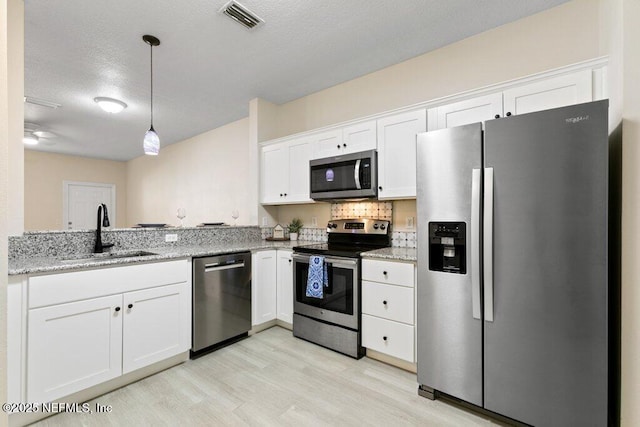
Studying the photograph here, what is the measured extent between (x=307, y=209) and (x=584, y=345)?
2766mm

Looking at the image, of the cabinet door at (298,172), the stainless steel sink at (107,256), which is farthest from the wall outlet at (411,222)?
the stainless steel sink at (107,256)

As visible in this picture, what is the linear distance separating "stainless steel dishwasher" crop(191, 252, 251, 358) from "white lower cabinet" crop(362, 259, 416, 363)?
1.17 metres

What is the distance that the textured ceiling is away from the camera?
2.17 metres

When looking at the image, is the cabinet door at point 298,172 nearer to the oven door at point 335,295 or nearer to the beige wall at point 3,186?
the oven door at point 335,295

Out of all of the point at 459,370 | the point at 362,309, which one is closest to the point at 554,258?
the point at 459,370

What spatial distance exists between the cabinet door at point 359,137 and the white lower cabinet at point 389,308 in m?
1.09

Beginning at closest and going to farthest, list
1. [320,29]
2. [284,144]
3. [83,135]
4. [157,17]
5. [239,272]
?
[157,17]
[320,29]
[239,272]
[284,144]
[83,135]

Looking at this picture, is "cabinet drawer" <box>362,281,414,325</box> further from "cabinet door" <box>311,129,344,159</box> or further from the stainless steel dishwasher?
"cabinet door" <box>311,129,344,159</box>

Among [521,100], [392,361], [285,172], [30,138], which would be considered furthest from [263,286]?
[30,138]

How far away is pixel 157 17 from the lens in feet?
7.37

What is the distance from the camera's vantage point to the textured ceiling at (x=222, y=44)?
217 centimetres

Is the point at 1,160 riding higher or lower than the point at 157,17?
lower

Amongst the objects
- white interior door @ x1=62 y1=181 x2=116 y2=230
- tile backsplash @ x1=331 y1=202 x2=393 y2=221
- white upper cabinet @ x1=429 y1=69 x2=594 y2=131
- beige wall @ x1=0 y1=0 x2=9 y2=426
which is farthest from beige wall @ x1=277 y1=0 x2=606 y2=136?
white interior door @ x1=62 y1=181 x2=116 y2=230

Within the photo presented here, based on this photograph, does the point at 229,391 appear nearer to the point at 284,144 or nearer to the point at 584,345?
the point at 584,345
